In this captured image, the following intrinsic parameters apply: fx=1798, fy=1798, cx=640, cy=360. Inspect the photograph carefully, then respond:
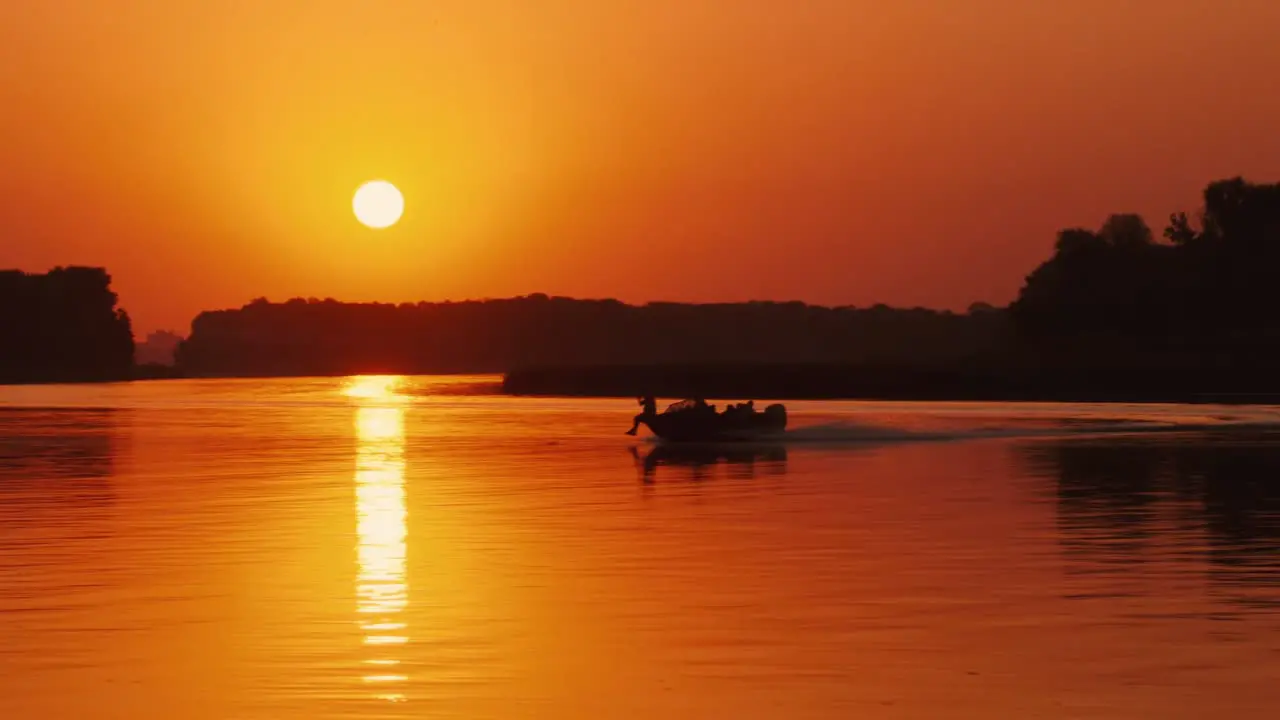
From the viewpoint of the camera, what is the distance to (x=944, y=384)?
154625mm

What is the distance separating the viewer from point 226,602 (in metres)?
25.1

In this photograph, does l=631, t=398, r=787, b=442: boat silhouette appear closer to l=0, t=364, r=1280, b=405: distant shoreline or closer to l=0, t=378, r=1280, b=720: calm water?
l=0, t=378, r=1280, b=720: calm water

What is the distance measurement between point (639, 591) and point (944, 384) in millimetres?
130948

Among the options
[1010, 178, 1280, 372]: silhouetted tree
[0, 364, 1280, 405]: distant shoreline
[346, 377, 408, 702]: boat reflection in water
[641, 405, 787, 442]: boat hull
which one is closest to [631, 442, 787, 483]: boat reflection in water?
[641, 405, 787, 442]: boat hull

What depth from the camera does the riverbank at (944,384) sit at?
150 meters

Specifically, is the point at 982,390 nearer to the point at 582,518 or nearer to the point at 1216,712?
the point at 582,518

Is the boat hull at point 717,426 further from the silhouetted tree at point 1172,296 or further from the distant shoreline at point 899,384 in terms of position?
the silhouetted tree at point 1172,296

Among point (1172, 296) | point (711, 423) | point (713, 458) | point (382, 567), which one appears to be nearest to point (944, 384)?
point (1172, 296)

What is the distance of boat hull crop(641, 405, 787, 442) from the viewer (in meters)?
73.6

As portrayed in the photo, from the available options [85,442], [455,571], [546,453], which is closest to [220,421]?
[85,442]

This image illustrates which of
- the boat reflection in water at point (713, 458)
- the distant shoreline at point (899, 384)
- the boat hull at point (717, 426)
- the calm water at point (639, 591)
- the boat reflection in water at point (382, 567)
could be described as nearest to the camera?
the calm water at point (639, 591)

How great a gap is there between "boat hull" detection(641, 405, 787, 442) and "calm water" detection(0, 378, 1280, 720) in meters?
14.2

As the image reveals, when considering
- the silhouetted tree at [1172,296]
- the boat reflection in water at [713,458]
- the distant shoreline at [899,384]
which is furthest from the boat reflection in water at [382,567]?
the silhouetted tree at [1172,296]

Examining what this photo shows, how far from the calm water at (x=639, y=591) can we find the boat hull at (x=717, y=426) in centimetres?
1417
